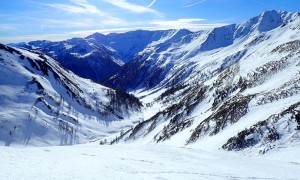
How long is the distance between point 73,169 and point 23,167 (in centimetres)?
533

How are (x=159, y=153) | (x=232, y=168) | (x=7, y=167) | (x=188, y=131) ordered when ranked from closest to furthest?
(x=7, y=167), (x=232, y=168), (x=159, y=153), (x=188, y=131)

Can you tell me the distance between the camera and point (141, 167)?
4097 centimetres

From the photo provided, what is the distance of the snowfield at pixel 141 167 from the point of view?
1382 inches

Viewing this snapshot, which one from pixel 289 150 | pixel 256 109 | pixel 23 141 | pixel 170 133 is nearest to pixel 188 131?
pixel 170 133

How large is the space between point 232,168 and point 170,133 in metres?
71.0

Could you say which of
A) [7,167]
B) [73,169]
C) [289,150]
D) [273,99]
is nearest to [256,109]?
[273,99]

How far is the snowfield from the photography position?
3509cm

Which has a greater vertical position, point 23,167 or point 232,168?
point 232,168

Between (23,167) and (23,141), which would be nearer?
(23,167)

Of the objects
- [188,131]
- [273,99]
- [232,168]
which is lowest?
[232,168]

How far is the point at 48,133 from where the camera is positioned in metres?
180

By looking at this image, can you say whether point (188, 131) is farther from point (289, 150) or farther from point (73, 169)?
point (73, 169)

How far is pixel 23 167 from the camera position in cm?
3647

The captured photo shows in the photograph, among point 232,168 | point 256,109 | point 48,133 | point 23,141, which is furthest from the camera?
point 48,133
